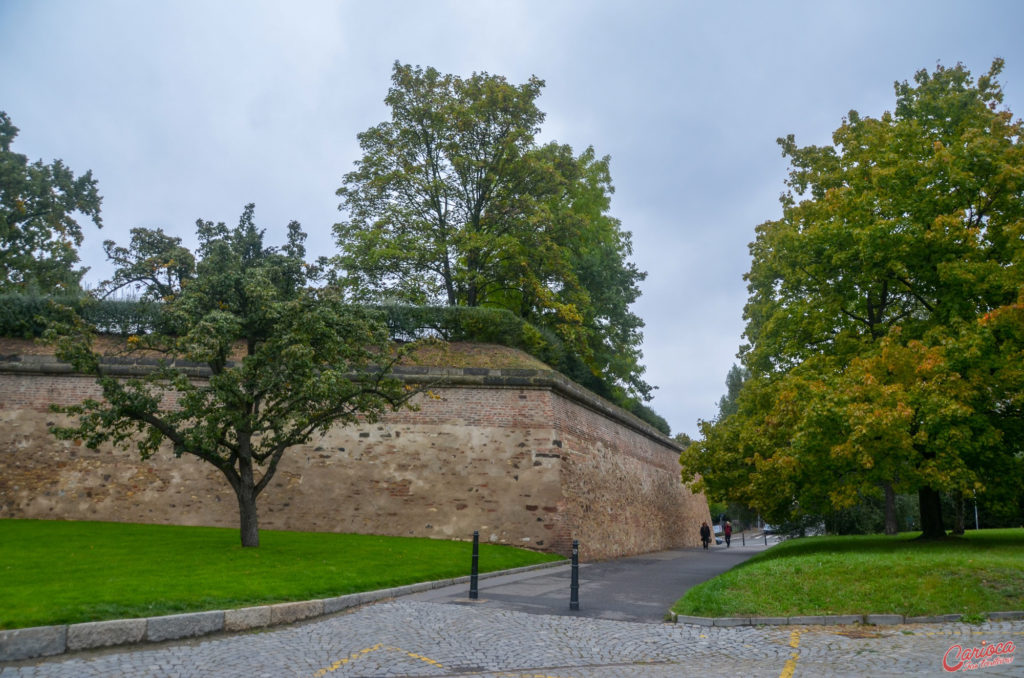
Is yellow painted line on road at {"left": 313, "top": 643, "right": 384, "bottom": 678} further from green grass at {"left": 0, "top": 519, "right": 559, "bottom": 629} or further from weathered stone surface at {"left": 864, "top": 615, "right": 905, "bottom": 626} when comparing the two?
weathered stone surface at {"left": 864, "top": 615, "right": 905, "bottom": 626}

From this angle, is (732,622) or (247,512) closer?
(732,622)

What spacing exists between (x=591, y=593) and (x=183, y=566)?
666 centimetres

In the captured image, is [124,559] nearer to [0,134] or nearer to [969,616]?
[969,616]

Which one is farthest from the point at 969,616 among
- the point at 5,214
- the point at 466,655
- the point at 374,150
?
the point at 5,214

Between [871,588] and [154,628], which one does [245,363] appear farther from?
[871,588]

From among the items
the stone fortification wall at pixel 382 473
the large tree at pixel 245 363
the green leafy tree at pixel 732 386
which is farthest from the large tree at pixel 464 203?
the green leafy tree at pixel 732 386

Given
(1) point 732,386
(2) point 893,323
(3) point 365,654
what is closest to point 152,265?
(3) point 365,654

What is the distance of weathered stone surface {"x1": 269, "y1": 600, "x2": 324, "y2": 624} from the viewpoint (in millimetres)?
8508

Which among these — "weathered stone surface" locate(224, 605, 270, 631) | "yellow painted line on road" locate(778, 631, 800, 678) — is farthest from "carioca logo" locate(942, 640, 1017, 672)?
"weathered stone surface" locate(224, 605, 270, 631)

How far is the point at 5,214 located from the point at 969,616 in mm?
35332

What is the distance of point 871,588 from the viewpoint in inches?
379

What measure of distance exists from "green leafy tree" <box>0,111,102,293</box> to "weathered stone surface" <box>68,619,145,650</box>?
27.2m

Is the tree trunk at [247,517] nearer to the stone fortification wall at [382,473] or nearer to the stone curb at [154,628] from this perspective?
the stone fortification wall at [382,473]

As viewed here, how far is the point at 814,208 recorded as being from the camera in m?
18.9
